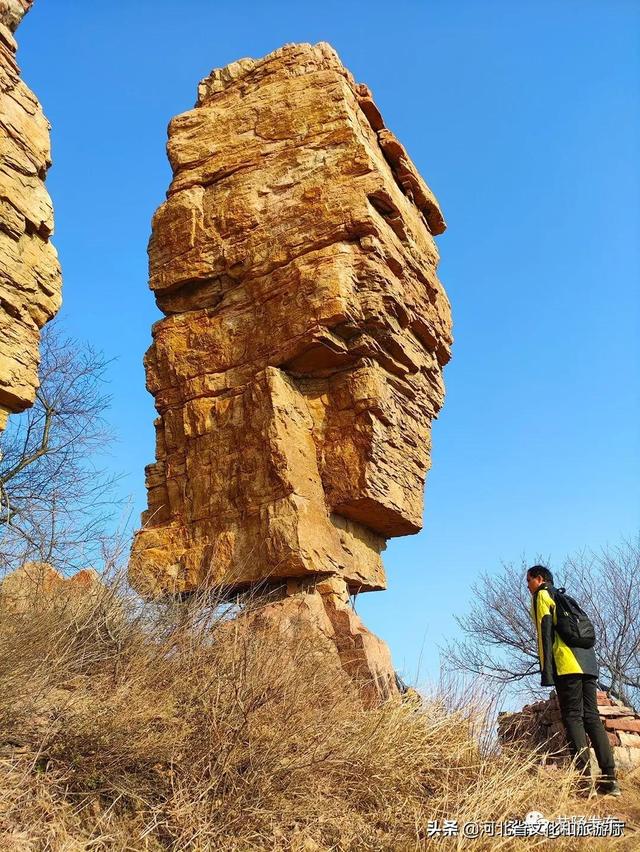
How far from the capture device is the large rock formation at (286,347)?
27.2ft

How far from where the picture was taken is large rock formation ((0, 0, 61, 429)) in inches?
183

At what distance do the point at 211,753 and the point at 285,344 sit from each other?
4805 millimetres

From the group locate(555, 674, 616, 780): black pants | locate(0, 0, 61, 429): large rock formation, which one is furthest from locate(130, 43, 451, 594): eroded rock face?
locate(0, 0, 61, 429): large rock formation

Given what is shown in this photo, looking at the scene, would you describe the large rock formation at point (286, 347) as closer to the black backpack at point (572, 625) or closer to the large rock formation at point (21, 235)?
the black backpack at point (572, 625)

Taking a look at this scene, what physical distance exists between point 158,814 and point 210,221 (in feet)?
22.4

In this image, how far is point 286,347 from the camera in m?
8.62

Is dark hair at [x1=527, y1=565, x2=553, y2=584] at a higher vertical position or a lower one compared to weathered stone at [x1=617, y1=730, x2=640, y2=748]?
higher

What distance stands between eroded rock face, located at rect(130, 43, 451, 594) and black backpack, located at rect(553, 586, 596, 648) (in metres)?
2.45

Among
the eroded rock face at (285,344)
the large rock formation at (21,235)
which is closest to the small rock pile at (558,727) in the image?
the eroded rock face at (285,344)

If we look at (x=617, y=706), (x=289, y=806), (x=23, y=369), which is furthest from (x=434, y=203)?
(x=289, y=806)

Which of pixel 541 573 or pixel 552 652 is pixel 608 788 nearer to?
pixel 552 652

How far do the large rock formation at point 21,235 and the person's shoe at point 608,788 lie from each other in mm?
4766

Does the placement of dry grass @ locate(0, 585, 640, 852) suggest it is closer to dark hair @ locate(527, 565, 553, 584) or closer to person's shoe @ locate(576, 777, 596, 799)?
person's shoe @ locate(576, 777, 596, 799)

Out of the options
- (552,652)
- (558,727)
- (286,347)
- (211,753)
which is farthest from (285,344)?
(211,753)
